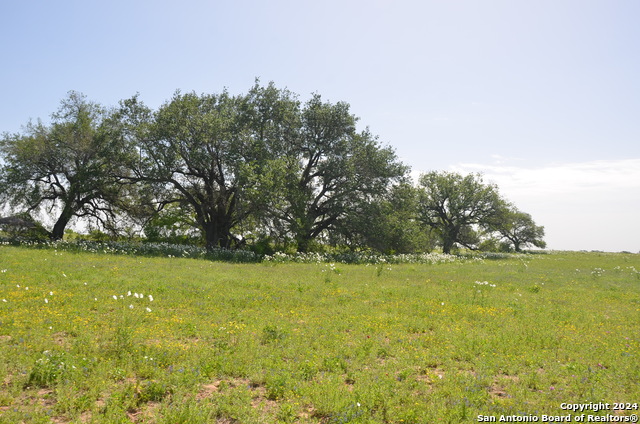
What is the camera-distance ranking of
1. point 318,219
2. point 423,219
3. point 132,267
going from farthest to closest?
point 423,219 → point 318,219 → point 132,267

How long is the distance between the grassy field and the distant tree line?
1489cm

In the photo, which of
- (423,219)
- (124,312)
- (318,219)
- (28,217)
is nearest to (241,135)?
(318,219)

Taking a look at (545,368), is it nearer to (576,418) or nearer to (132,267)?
(576,418)

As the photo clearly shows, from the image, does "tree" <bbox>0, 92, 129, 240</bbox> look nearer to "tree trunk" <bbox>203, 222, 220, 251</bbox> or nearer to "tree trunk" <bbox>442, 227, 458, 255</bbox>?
"tree trunk" <bbox>203, 222, 220, 251</bbox>

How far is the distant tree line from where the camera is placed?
93.0ft

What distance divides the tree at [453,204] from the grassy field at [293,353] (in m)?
38.0

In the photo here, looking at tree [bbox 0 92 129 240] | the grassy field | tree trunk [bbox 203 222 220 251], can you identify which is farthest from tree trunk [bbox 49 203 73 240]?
the grassy field

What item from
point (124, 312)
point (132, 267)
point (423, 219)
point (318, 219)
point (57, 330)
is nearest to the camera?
point (57, 330)

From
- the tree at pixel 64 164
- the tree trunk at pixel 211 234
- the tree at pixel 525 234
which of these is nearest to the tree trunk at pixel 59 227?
the tree at pixel 64 164

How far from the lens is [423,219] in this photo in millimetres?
53594

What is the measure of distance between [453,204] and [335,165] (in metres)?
26.5

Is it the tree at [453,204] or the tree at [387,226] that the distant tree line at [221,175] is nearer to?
the tree at [387,226]

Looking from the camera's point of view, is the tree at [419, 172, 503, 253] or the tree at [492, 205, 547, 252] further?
the tree at [492, 205, 547, 252]

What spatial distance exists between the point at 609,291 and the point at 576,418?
16.4m
